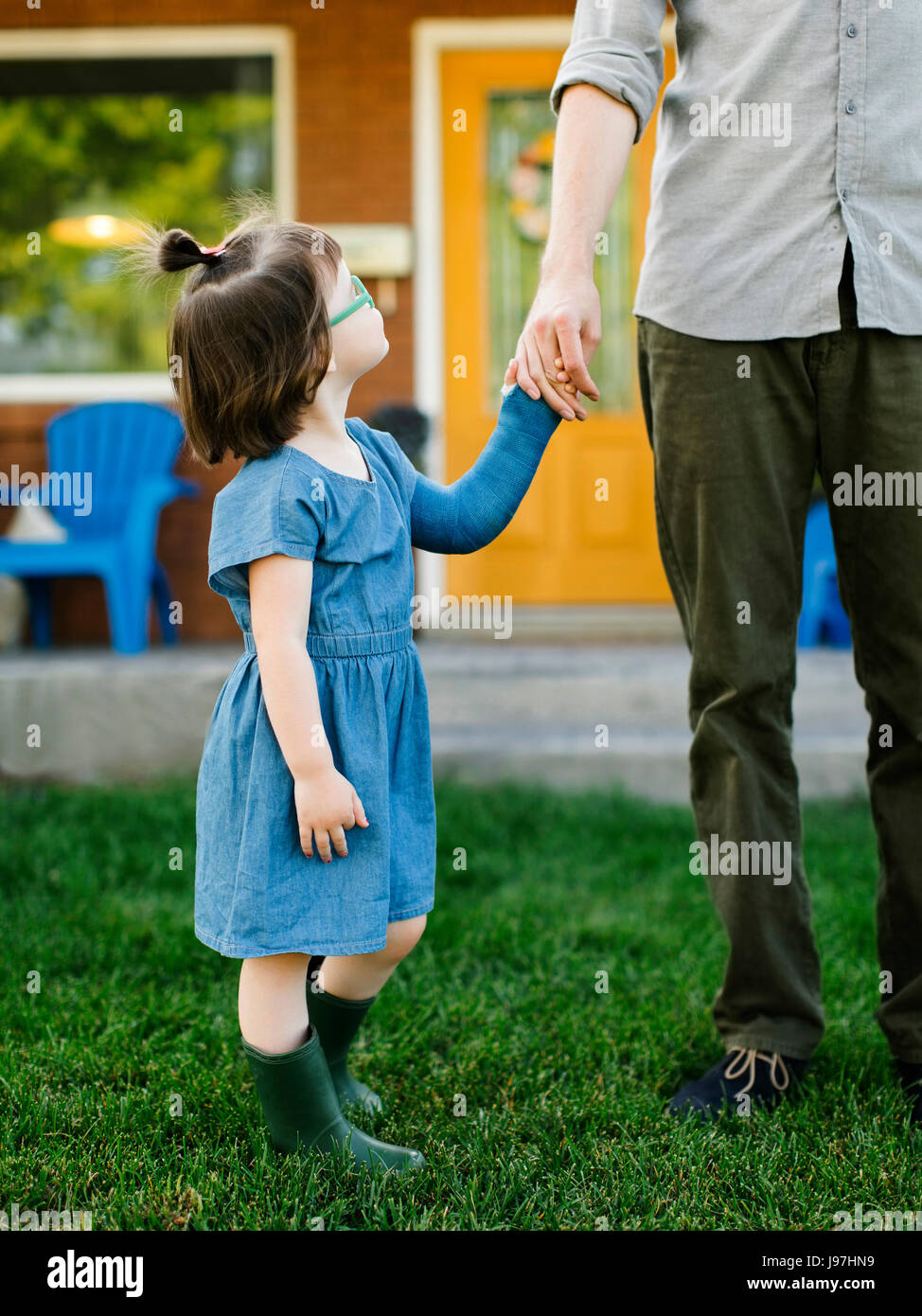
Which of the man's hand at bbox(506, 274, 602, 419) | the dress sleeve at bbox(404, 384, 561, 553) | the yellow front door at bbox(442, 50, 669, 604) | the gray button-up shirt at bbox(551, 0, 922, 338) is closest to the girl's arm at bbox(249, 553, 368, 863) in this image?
the dress sleeve at bbox(404, 384, 561, 553)

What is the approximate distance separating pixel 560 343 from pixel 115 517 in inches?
156

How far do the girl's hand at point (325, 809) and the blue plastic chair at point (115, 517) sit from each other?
12.5ft

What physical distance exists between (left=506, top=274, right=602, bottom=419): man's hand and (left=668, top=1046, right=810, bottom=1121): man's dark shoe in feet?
3.61

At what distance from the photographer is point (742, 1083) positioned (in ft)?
6.57

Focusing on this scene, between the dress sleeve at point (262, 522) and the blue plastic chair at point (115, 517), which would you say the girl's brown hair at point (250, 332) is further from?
the blue plastic chair at point (115, 517)

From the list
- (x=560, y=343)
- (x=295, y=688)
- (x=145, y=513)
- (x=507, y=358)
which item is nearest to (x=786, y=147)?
(x=560, y=343)

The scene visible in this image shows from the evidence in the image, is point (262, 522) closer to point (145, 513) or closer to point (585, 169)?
point (585, 169)

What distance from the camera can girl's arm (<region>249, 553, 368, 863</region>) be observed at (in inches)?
61.4

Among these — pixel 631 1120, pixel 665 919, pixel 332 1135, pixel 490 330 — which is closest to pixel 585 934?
pixel 665 919

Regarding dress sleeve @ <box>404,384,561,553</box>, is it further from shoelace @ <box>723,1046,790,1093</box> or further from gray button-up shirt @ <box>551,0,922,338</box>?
shoelace @ <box>723,1046,790,1093</box>

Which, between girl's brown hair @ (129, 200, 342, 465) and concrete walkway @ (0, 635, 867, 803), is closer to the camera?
girl's brown hair @ (129, 200, 342, 465)

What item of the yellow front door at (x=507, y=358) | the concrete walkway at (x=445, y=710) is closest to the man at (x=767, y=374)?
the concrete walkway at (x=445, y=710)

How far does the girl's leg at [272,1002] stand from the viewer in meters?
1.68

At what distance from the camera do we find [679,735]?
4.41 m
